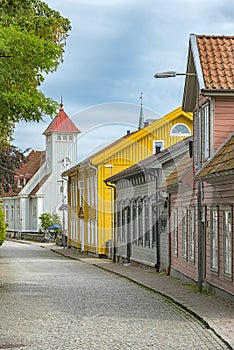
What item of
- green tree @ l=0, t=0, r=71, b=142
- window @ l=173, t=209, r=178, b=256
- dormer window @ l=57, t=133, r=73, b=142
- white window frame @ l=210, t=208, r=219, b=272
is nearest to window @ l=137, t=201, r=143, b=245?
window @ l=173, t=209, r=178, b=256

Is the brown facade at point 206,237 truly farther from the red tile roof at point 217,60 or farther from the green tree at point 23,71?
the green tree at point 23,71

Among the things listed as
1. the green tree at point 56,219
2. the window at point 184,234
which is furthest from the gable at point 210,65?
the green tree at point 56,219

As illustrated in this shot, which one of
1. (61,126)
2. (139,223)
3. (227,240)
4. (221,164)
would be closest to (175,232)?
(227,240)

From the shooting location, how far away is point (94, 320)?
14328mm

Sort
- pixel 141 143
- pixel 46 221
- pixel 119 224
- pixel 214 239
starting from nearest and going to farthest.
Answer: pixel 214 239
pixel 119 224
pixel 141 143
pixel 46 221

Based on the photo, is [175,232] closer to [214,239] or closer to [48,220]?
[214,239]

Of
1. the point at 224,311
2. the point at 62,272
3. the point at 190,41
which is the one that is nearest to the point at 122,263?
the point at 62,272

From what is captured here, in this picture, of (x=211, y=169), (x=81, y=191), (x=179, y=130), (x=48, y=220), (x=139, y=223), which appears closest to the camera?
(x=211, y=169)

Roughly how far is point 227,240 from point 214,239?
1678 millimetres

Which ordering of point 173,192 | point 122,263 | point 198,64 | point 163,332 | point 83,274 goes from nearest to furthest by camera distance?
point 163,332
point 198,64
point 173,192
point 83,274
point 122,263

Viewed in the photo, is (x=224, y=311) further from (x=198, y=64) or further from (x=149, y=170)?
(x=149, y=170)

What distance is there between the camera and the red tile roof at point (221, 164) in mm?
15547

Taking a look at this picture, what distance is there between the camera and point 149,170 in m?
30.5

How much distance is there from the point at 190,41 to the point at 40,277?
35.4 ft
